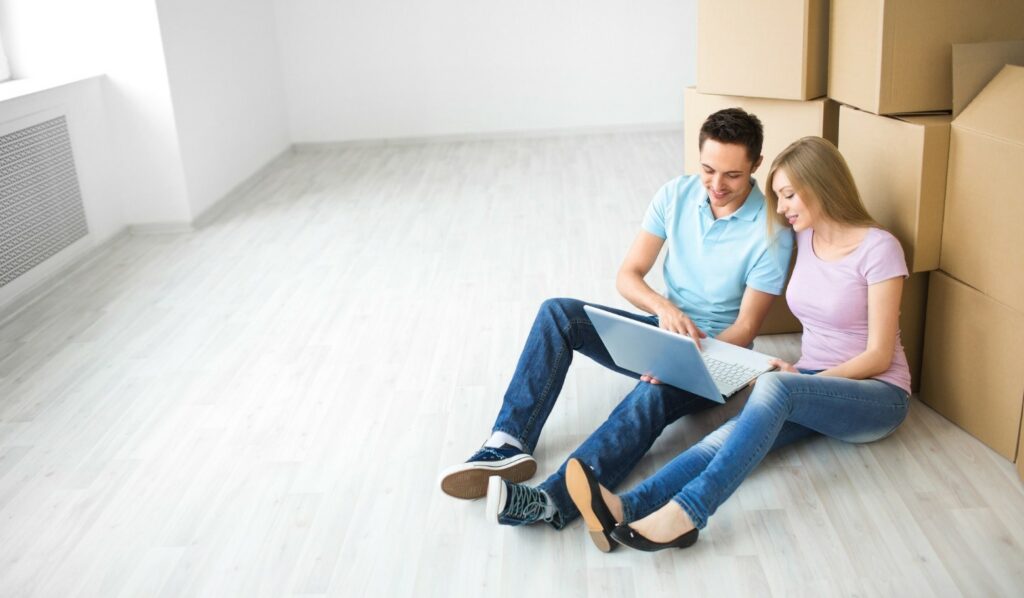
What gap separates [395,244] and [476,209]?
595mm

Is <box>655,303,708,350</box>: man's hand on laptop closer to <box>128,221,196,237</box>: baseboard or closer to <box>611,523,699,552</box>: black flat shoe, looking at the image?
<box>611,523,699,552</box>: black flat shoe

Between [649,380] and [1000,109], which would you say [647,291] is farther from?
[1000,109]


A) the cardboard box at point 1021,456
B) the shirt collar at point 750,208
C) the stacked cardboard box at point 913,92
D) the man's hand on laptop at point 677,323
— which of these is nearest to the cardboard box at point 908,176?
the stacked cardboard box at point 913,92

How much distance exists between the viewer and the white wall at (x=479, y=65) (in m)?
5.86

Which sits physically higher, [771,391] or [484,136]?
[771,391]

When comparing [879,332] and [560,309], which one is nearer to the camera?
[879,332]

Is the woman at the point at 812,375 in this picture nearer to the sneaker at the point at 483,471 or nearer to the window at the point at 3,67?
the sneaker at the point at 483,471

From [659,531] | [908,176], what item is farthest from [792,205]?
[659,531]

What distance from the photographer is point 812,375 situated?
1999mm

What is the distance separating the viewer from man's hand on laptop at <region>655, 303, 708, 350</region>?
6.95 ft

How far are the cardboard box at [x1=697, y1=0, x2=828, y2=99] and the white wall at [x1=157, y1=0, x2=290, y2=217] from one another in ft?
8.50

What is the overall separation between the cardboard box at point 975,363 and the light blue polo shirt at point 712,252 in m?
0.40

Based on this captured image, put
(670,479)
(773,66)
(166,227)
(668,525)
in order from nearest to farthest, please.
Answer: (668,525), (670,479), (773,66), (166,227)

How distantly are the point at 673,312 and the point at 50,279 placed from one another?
267cm
